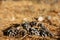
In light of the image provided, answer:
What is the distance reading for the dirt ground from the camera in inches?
294

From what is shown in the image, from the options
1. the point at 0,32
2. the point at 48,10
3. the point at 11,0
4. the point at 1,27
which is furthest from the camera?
the point at 11,0

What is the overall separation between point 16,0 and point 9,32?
4472 mm

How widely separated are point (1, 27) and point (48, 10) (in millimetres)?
3232

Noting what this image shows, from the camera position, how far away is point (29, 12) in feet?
30.8

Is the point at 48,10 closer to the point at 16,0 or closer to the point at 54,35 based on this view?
the point at 16,0

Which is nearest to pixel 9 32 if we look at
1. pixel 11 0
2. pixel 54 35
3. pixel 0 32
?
pixel 0 32

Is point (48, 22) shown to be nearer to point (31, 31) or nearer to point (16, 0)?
point (31, 31)

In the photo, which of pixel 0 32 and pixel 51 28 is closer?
pixel 0 32

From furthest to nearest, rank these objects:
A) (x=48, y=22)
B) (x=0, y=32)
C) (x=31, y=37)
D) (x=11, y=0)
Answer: (x=11, y=0)
(x=48, y=22)
(x=0, y=32)
(x=31, y=37)

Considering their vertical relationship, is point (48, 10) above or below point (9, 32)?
above

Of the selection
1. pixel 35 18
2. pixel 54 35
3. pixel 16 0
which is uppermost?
pixel 16 0

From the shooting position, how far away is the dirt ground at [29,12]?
7.46 meters

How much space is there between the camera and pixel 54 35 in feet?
22.3

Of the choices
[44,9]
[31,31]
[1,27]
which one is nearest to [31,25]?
[31,31]
